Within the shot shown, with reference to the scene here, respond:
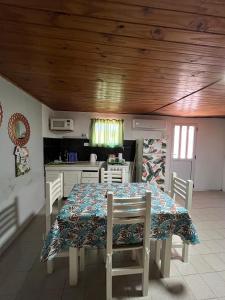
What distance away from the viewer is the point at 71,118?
175 inches

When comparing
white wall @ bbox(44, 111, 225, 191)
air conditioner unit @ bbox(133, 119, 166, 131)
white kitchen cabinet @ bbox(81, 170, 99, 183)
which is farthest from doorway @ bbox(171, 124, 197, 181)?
white kitchen cabinet @ bbox(81, 170, 99, 183)

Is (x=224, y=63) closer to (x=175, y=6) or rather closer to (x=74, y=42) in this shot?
(x=175, y=6)

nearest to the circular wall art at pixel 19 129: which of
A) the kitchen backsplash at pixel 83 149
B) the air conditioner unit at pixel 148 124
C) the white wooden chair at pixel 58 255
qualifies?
the white wooden chair at pixel 58 255

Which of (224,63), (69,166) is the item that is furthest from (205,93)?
(69,166)

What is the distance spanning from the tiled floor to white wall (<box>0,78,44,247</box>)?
39cm

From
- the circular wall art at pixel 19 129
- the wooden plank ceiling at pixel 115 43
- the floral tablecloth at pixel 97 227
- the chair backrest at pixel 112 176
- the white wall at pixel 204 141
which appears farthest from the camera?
the white wall at pixel 204 141

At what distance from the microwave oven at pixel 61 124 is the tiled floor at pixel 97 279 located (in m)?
2.42

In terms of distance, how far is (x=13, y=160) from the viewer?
2383 millimetres

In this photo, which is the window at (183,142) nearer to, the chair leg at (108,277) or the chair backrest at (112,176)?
the chair backrest at (112,176)

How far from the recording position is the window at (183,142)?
191 inches

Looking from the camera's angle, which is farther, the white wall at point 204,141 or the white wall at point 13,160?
the white wall at point 204,141

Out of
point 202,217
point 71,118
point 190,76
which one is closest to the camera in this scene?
point 190,76

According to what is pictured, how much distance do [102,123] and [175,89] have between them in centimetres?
248

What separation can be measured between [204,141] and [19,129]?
4542 millimetres
